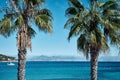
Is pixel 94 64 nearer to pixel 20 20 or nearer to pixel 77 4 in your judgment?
pixel 77 4

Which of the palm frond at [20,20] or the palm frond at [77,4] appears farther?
the palm frond at [77,4]

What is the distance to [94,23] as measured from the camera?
21.9 m

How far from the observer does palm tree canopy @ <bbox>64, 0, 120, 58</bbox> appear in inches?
843

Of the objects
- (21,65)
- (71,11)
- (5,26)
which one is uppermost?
(71,11)

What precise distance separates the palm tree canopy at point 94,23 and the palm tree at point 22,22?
1894 mm

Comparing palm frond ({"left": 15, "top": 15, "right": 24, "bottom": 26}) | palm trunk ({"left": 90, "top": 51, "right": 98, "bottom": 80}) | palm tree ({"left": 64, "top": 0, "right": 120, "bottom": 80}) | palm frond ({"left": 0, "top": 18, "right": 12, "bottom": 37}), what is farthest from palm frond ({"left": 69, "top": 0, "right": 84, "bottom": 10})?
palm frond ({"left": 0, "top": 18, "right": 12, "bottom": 37})

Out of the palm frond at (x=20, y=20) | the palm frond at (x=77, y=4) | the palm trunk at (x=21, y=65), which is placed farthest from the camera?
the palm frond at (x=77, y=4)

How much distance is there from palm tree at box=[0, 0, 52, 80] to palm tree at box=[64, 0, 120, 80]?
1894 millimetres

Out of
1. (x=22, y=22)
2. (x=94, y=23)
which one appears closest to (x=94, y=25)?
(x=94, y=23)

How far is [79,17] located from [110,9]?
2.51 m

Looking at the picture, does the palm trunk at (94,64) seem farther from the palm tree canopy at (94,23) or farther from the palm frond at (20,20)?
the palm frond at (20,20)

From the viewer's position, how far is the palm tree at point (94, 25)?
21.4 metres

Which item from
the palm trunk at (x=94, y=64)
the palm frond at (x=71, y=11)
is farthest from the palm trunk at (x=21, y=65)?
the palm trunk at (x=94, y=64)

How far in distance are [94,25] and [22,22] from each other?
5076 millimetres
